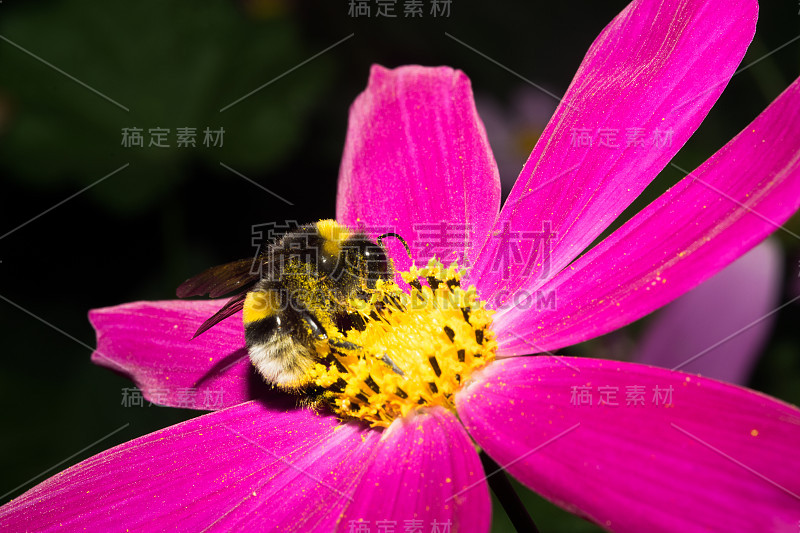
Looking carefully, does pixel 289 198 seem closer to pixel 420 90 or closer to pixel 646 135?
pixel 420 90

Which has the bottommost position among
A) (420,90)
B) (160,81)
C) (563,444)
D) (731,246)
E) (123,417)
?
(123,417)

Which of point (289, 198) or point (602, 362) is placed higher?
point (289, 198)

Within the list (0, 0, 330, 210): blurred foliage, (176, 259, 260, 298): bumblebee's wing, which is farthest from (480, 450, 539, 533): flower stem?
(0, 0, 330, 210): blurred foliage

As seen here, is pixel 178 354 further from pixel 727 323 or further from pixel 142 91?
pixel 142 91

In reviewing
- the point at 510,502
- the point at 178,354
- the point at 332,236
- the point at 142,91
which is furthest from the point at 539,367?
the point at 142,91

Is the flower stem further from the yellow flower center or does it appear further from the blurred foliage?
the blurred foliage

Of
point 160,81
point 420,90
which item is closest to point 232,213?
point 160,81
